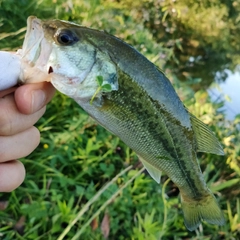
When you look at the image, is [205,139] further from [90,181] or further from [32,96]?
[90,181]

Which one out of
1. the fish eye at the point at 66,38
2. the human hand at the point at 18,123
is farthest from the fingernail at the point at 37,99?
the fish eye at the point at 66,38

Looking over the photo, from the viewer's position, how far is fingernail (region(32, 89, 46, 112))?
114 cm

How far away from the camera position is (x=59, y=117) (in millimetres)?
2938

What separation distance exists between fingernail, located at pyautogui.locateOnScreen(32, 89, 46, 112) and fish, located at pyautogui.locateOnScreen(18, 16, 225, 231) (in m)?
0.03

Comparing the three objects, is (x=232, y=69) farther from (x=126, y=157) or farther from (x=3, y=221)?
(x=3, y=221)

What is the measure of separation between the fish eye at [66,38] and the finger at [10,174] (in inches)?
17.7

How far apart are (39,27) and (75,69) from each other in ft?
0.47

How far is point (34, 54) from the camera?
43.8 inches

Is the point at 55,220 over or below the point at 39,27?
below

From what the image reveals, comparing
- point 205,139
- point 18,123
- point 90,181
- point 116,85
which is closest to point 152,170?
point 205,139

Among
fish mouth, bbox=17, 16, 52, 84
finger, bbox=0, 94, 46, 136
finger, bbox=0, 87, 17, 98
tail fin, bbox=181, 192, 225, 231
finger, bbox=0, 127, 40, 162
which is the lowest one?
tail fin, bbox=181, 192, 225, 231

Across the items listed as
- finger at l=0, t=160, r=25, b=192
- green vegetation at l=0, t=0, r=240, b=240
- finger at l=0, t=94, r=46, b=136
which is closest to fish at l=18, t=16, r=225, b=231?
finger at l=0, t=94, r=46, b=136

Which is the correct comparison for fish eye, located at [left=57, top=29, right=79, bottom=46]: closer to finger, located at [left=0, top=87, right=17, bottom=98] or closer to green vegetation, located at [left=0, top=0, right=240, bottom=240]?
finger, located at [left=0, top=87, right=17, bottom=98]

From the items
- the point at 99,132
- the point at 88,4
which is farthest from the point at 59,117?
the point at 88,4
